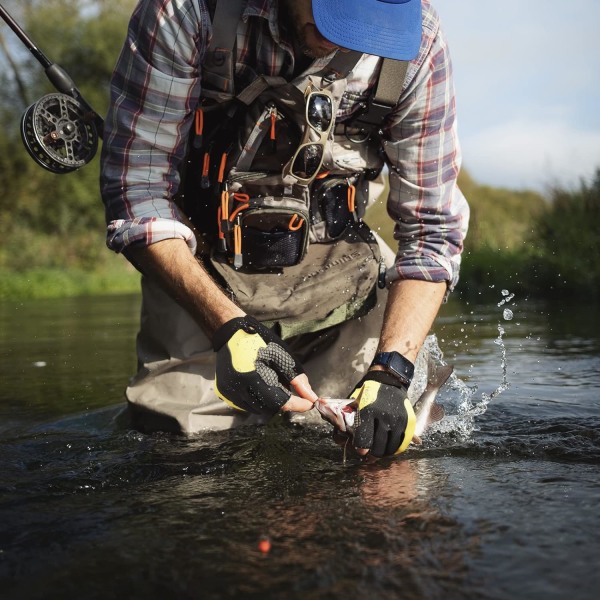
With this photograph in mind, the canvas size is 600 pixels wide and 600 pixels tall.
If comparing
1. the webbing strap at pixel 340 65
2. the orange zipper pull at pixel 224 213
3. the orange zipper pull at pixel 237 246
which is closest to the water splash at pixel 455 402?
the orange zipper pull at pixel 237 246

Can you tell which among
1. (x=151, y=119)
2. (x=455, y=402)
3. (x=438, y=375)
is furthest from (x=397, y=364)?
(x=455, y=402)

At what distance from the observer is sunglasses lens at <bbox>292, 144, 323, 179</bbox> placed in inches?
116

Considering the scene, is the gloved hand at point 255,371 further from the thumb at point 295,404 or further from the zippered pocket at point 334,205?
the zippered pocket at point 334,205

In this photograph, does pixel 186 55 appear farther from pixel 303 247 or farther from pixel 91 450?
pixel 91 450

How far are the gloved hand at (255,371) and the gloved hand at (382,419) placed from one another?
0.17 m

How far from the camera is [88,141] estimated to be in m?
3.36

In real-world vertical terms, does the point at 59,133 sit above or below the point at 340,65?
below

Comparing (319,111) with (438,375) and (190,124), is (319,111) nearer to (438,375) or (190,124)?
(190,124)

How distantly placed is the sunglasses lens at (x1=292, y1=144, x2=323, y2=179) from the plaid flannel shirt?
18 cm

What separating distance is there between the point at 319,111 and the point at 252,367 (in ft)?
3.06

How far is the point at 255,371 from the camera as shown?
2451 millimetres

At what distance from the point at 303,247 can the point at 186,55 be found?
86cm

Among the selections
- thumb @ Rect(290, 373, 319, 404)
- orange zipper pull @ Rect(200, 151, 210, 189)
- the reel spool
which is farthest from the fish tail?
the reel spool

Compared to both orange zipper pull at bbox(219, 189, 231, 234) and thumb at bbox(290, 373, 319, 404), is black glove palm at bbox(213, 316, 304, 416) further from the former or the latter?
orange zipper pull at bbox(219, 189, 231, 234)
